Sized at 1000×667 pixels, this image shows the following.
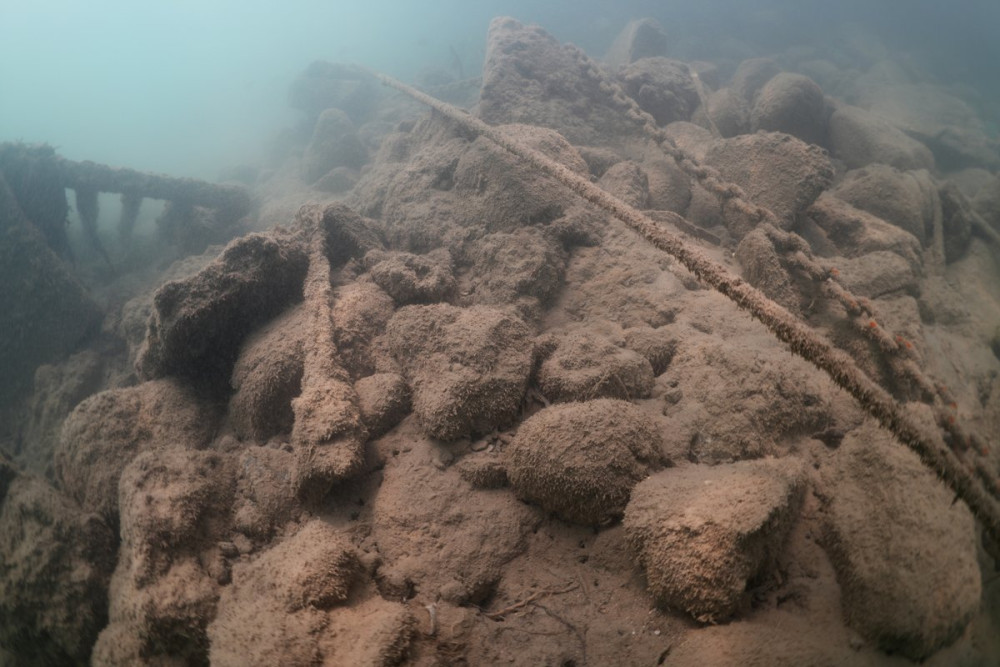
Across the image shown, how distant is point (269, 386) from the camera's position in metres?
3.01

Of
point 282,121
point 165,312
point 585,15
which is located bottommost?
point 282,121

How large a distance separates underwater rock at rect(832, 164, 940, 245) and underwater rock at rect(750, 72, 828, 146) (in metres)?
1.74

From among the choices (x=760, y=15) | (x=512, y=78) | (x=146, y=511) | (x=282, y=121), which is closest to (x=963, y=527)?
(x=146, y=511)

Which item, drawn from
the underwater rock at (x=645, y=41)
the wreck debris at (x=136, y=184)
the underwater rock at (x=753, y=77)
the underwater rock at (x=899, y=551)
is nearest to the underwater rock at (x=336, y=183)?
the wreck debris at (x=136, y=184)

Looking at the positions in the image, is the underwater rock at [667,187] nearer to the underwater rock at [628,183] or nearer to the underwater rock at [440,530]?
the underwater rock at [628,183]

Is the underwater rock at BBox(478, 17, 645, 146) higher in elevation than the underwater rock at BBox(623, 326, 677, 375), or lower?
higher

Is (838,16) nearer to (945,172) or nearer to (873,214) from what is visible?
(945,172)

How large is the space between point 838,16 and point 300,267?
39.0 meters

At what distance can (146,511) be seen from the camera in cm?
240

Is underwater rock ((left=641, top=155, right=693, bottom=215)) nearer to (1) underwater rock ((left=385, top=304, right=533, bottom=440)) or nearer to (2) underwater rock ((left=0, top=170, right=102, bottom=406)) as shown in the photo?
(1) underwater rock ((left=385, top=304, right=533, bottom=440))

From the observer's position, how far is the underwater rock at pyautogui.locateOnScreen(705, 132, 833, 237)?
13.5 feet

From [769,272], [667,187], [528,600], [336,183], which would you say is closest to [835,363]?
[769,272]

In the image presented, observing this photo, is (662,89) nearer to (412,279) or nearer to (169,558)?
(412,279)

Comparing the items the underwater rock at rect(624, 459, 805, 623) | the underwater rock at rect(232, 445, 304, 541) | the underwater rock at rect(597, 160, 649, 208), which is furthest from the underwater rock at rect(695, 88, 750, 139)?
the underwater rock at rect(232, 445, 304, 541)
